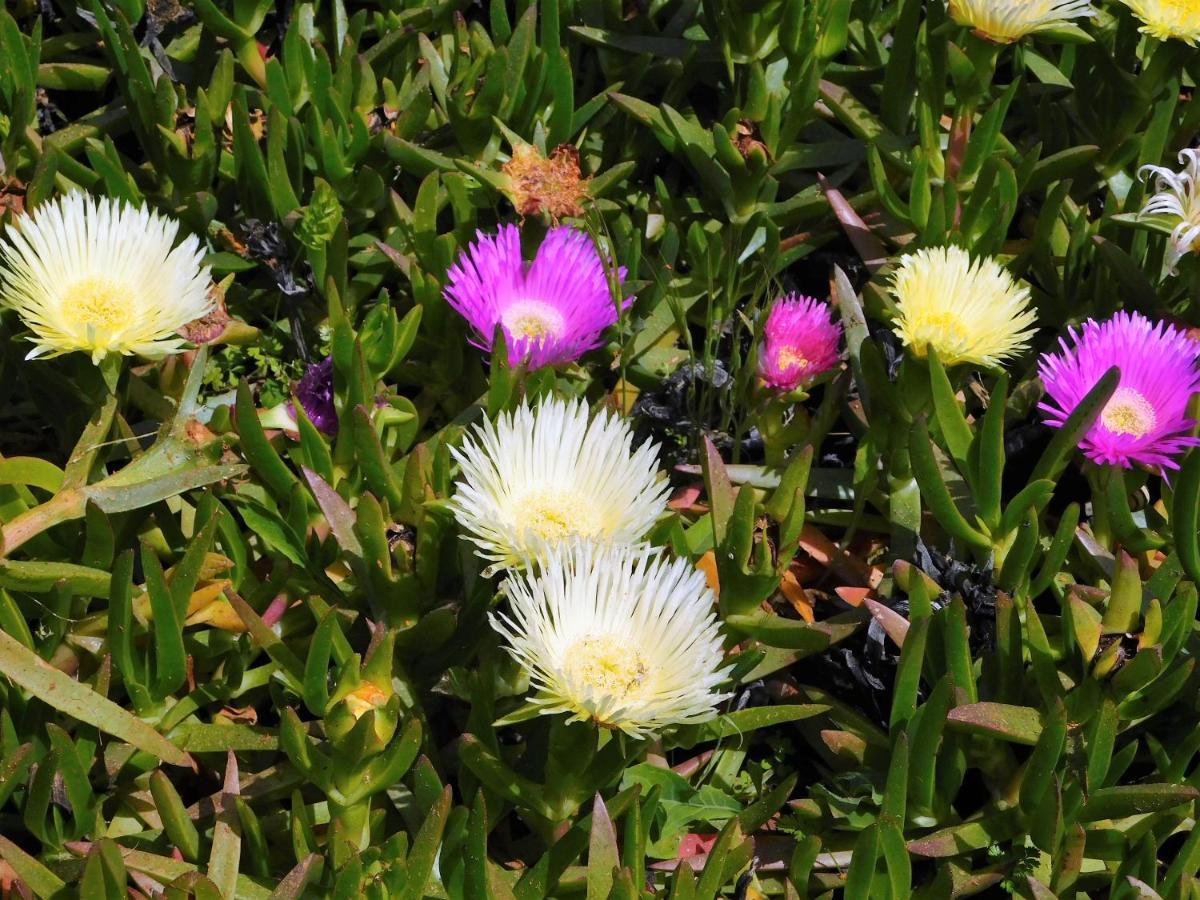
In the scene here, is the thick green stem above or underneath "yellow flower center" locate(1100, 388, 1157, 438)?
underneath

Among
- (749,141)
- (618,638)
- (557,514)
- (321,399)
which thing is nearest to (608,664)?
(618,638)

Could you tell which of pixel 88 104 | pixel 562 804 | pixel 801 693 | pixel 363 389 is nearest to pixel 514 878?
pixel 562 804

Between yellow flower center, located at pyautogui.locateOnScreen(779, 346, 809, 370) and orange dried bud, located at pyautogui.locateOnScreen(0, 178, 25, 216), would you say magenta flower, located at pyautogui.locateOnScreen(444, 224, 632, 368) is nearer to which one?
yellow flower center, located at pyautogui.locateOnScreen(779, 346, 809, 370)

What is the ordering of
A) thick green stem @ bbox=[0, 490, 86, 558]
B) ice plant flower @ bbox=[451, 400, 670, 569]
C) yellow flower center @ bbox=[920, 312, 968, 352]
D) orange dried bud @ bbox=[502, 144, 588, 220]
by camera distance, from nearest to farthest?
ice plant flower @ bbox=[451, 400, 670, 569] < thick green stem @ bbox=[0, 490, 86, 558] < yellow flower center @ bbox=[920, 312, 968, 352] < orange dried bud @ bbox=[502, 144, 588, 220]

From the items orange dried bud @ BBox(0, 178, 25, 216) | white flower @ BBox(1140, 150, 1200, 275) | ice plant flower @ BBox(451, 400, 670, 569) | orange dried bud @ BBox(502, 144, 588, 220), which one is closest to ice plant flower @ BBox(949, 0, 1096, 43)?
white flower @ BBox(1140, 150, 1200, 275)


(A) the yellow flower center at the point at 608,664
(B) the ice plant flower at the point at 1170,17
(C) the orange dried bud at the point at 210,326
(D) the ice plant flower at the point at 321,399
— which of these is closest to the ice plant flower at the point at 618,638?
(A) the yellow flower center at the point at 608,664

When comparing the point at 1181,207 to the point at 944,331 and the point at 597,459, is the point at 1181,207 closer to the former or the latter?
the point at 944,331

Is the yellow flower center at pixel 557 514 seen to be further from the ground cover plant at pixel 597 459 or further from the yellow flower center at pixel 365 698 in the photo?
the yellow flower center at pixel 365 698
